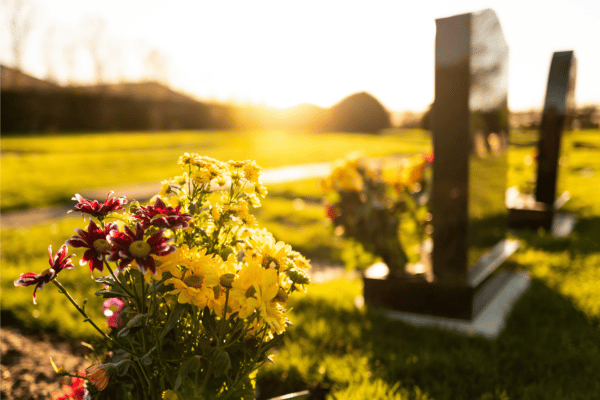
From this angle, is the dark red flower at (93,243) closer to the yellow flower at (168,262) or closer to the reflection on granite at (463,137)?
the yellow flower at (168,262)

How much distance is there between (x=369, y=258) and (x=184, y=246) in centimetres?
228

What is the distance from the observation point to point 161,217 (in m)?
1.10

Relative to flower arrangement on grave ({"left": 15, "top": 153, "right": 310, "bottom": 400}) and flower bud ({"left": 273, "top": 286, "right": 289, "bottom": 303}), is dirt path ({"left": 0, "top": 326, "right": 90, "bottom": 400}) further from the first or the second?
flower bud ({"left": 273, "top": 286, "right": 289, "bottom": 303})

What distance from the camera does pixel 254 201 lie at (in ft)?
4.42

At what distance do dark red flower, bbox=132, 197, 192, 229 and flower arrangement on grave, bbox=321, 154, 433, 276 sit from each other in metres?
2.10

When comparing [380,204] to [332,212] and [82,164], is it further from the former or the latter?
[82,164]

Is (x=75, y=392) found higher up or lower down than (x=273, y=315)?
lower down

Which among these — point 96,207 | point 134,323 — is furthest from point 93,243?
point 134,323

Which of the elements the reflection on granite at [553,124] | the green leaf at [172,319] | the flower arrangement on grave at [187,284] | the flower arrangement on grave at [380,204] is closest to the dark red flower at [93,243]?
the flower arrangement on grave at [187,284]

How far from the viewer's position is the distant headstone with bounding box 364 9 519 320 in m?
2.73

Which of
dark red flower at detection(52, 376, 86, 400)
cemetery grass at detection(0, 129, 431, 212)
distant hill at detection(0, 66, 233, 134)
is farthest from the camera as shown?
distant hill at detection(0, 66, 233, 134)

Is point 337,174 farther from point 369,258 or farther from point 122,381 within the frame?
point 122,381

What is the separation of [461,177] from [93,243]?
2366mm

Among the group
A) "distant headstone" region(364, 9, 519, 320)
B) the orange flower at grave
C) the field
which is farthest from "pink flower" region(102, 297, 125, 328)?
"distant headstone" region(364, 9, 519, 320)
